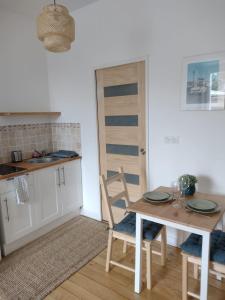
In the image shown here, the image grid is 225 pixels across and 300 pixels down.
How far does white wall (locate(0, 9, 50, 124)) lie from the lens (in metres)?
2.87

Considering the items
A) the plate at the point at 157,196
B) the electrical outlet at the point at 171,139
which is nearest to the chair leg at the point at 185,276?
the plate at the point at 157,196

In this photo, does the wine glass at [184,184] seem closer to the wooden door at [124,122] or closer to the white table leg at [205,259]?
the white table leg at [205,259]

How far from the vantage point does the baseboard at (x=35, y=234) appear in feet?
8.18

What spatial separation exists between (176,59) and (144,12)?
0.63 m

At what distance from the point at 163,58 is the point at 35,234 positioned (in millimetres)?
2493

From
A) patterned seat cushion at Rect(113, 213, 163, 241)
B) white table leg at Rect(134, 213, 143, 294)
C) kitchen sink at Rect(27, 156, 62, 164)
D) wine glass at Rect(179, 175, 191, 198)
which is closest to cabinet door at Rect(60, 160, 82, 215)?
kitchen sink at Rect(27, 156, 62, 164)

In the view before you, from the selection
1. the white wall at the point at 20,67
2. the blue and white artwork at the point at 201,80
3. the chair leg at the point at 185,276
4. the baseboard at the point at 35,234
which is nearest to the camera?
the chair leg at the point at 185,276

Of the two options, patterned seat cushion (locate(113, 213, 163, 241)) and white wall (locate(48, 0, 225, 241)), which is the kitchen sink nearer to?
white wall (locate(48, 0, 225, 241))

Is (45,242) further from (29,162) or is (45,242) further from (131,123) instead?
(131,123)

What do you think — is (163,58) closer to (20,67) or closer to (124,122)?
(124,122)

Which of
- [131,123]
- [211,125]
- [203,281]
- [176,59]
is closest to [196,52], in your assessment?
[176,59]

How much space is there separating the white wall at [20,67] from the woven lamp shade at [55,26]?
1.58 meters

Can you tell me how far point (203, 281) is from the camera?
5.05ft

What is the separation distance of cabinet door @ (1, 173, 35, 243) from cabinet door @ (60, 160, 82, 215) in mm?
497
